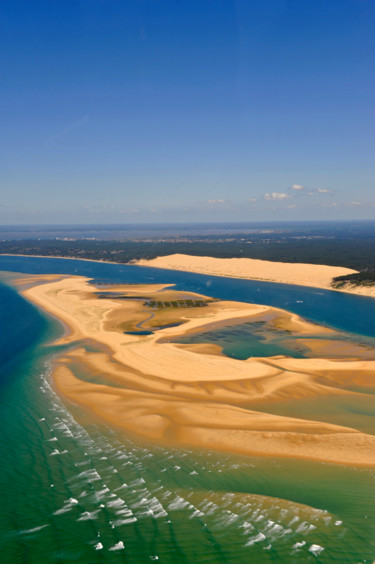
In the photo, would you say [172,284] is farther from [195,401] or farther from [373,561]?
[373,561]

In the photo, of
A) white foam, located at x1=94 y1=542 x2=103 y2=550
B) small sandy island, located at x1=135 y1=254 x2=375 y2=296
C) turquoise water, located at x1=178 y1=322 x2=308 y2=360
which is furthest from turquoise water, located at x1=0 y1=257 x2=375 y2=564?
small sandy island, located at x1=135 y1=254 x2=375 y2=296

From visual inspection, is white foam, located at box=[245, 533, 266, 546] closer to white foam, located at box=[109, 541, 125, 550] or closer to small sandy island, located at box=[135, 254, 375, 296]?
white foam, located at box=[109, 541, 125, 550]

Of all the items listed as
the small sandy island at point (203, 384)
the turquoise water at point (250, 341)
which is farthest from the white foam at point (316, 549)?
the turquoise water at point (250, 341)

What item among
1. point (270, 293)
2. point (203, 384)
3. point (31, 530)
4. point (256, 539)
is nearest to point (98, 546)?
point (31, 530)

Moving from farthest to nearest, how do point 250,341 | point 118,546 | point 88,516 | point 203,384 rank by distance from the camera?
point 250,341, point 203,384, point 88,516, point 118,546

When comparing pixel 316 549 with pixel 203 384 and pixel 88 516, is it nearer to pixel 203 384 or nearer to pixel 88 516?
pixel 88 516
